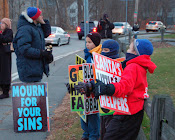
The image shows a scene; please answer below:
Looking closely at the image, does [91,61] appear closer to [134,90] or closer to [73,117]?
[134,90]

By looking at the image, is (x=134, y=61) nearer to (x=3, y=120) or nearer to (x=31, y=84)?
(x=31, y=84)

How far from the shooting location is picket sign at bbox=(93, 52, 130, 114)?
2.67 m

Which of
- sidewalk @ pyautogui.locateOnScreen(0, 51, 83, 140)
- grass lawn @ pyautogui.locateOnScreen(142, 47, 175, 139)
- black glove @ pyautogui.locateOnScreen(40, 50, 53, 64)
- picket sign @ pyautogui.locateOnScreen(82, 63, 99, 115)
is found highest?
black glove @ pyautogui.locateOnScreen(40, 50, 53, 64)

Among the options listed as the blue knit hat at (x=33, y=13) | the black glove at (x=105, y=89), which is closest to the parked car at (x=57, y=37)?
the blue knit hat at (x=33, y=13)

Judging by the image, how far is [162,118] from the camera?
2.31m

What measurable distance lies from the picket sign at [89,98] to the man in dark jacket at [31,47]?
103 centimetres

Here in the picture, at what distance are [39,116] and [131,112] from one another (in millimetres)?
2081

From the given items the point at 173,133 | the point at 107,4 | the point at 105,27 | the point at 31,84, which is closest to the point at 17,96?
the point at 31,84

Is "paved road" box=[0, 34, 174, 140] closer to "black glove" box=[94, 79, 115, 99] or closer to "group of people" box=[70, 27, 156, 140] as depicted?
"group of people" box=[70, 27, 156, 140]

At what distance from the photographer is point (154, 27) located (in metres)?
44.6

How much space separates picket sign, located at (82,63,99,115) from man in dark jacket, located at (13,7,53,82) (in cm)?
103

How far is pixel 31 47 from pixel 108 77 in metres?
1.89

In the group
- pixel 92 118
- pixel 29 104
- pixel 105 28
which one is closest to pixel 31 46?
pixel 29 104

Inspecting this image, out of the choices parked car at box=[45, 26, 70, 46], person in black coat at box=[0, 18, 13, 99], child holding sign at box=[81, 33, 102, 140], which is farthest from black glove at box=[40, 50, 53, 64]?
parked car at box=[45, 26, 70, 46]
